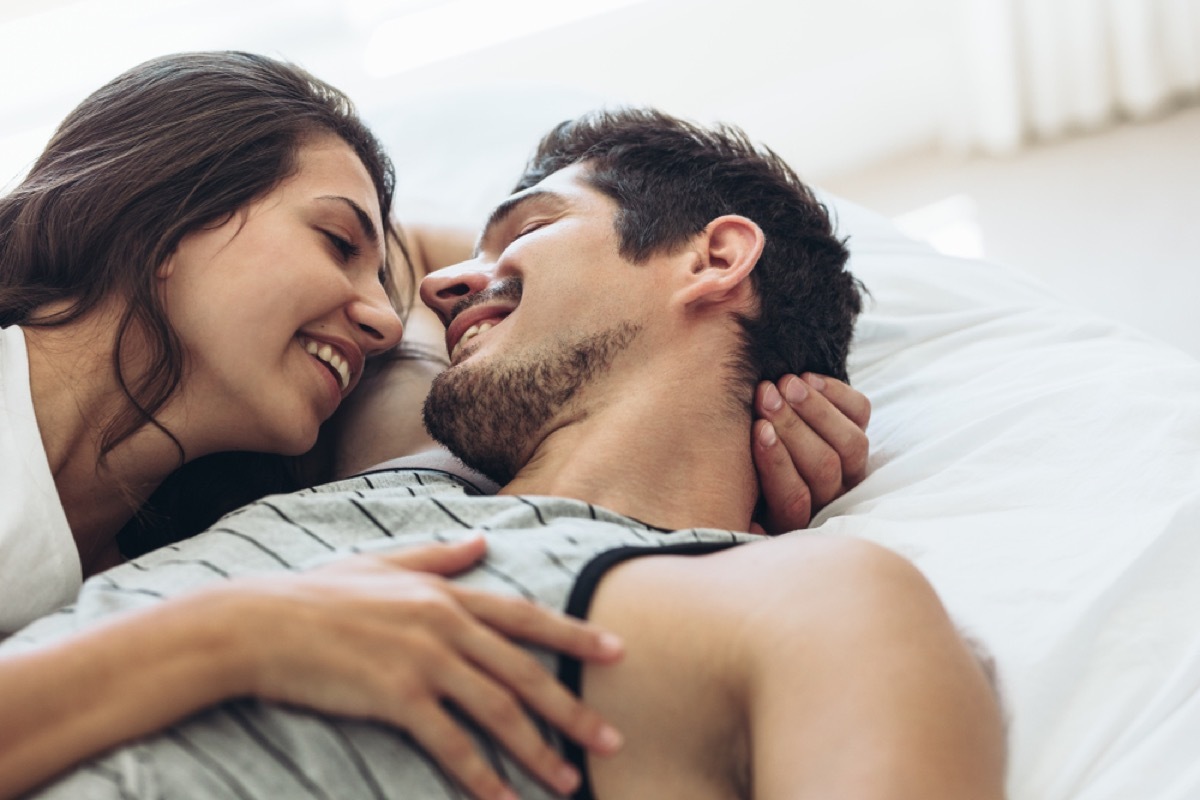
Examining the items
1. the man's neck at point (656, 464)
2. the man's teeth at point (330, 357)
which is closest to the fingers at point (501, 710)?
the man's neck at point (656, 464)

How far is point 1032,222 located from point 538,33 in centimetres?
125

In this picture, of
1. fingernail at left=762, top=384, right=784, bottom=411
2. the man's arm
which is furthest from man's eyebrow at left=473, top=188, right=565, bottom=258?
the man's arm

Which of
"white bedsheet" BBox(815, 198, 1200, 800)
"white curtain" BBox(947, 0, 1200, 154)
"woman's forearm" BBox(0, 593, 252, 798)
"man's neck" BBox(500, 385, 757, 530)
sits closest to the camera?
"woman's forearm" BBox(0, 593, 252, 798)

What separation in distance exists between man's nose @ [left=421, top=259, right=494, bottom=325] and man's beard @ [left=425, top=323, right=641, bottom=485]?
159 mm

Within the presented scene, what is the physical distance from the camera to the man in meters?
0.86

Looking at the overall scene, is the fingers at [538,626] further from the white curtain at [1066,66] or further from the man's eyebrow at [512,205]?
the white curtain at [1066,66]

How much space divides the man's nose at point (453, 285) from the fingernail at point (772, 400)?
35 centimetres

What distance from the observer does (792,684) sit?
86 cm

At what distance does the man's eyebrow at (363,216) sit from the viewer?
1.42 metres

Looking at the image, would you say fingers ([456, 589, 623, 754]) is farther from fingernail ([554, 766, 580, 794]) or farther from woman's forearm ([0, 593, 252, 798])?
woman's forearm ([0, 593, 252, 798])

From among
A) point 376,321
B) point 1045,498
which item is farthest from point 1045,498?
point 376,321

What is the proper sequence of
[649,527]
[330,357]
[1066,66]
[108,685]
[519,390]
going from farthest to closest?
[1066,66] → [330,357] → [519,390] → [649,527] → [108,685]

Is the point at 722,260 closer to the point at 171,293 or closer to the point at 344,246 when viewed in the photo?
the point at 344,246

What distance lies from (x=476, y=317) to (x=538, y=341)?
11cm
